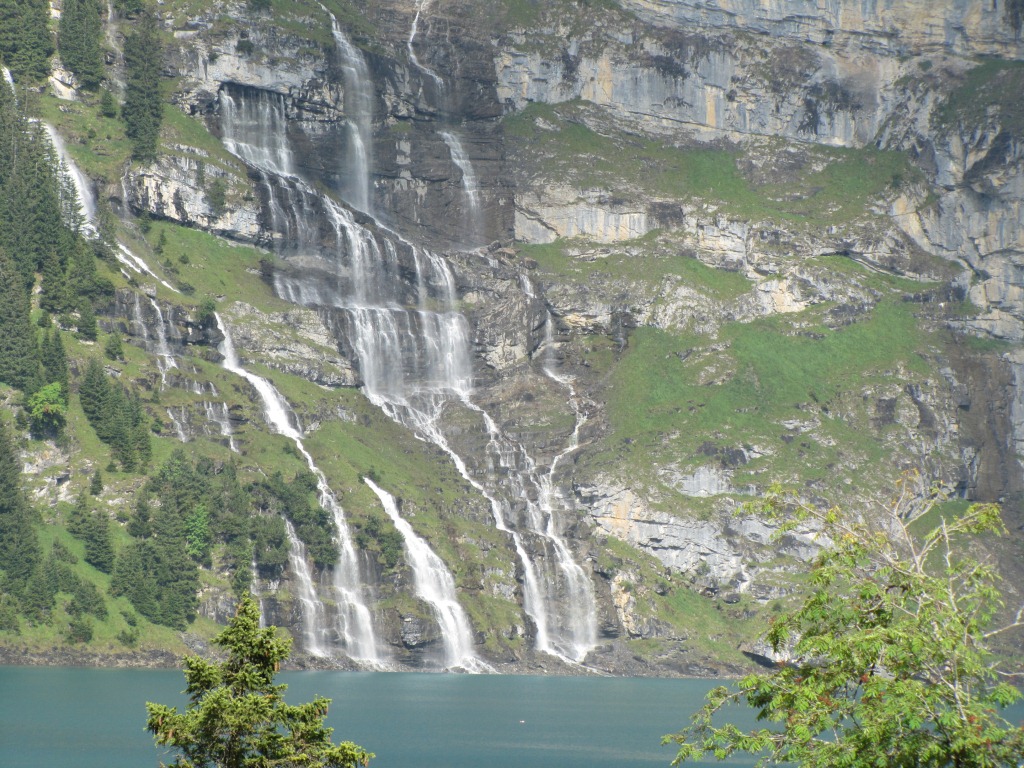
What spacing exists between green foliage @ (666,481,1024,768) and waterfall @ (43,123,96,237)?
16475 cm

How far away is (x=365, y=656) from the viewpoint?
491 ft

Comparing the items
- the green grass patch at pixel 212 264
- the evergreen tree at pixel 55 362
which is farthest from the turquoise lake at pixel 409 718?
the green grass patch at pixel 212 264

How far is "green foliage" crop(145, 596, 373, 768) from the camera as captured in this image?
1113 inches

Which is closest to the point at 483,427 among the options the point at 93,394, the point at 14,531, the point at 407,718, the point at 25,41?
the point at 93,394

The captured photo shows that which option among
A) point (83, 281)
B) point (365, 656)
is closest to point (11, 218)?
point (83, 281)

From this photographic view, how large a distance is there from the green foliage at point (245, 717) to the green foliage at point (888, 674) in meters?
7.93

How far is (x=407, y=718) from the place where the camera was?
10206 centimetres

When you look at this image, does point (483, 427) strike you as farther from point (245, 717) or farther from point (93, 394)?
point (245, 717)

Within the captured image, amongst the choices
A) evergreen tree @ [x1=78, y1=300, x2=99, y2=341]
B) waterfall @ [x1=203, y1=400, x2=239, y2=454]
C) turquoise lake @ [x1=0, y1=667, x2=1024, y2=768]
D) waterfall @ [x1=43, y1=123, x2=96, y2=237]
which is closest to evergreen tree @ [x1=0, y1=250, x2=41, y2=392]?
evergreen tree @ [x1=78, y1=300, x2=99, y2=341]

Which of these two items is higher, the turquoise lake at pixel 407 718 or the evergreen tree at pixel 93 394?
the evergreen tree at pixel 93 394

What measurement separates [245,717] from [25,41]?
184051 mm

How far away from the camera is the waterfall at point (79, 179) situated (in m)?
184

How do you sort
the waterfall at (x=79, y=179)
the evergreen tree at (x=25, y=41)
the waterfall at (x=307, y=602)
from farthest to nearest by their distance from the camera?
the evergreen tree at (x=25, y=41) < the waterfall at (x=79, y=179) < the waterfall at (x=307, y=602)

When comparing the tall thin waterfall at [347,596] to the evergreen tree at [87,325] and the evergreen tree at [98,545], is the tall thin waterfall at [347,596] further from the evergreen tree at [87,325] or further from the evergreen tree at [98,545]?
the evergreen tree at [87,325]
